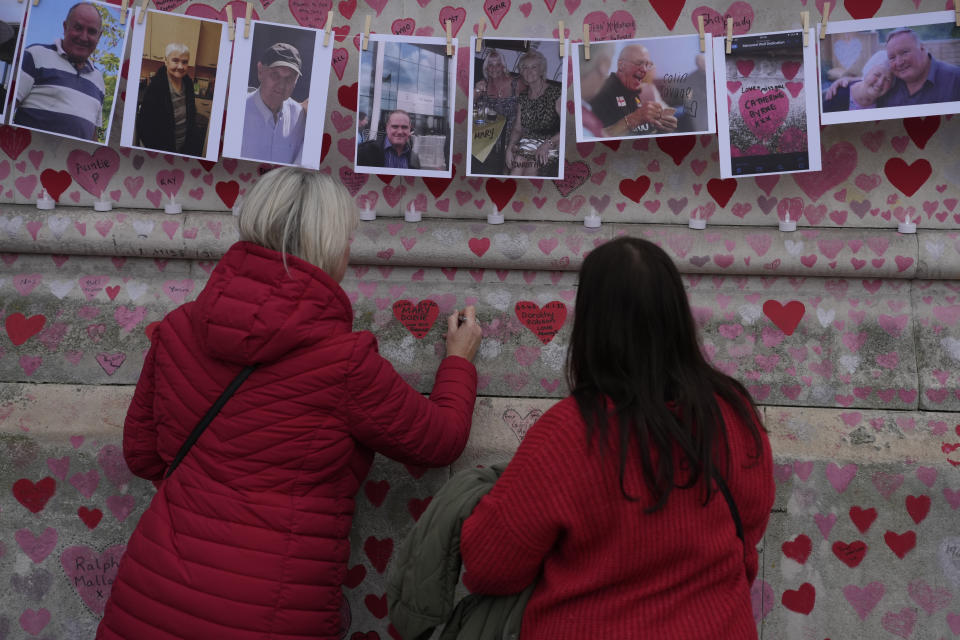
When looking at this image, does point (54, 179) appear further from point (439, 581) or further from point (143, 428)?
point (439, 581)

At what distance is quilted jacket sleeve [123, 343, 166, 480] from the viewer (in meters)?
2.07

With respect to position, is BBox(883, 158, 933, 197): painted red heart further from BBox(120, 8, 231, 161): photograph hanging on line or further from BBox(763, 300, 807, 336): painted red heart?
BBox(120, 8, 231, 161): photograph hanging on line

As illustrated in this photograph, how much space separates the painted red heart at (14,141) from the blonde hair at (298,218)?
55.9 inches

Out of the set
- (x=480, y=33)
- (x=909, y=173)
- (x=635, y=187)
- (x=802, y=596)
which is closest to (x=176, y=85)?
(x=480, y=33)

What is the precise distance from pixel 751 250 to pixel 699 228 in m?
0.18

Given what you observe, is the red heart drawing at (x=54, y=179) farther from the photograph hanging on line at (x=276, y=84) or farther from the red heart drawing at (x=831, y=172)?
the red heart drawing at (x=831, y=172)

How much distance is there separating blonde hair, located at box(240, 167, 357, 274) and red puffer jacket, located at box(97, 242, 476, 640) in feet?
→ 0.19

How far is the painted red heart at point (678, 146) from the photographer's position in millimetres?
2775

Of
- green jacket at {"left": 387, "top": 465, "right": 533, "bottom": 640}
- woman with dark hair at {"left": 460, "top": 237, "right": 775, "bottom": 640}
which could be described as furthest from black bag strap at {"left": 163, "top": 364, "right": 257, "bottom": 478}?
woman with dark hair at {"left": 460, "top": 237, "right": 775, "bottom": 640}

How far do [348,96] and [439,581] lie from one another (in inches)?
66.9

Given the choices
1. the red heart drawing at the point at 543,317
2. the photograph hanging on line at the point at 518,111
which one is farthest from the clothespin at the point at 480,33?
the red heart drawing at the point at 543,317

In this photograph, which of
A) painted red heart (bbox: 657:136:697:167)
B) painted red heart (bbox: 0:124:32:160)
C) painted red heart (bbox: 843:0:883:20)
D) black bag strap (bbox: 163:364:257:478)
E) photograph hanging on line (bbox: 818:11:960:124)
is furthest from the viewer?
painted red heart (bbox: 0:124:32:160)

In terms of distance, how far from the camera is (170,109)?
259 cm

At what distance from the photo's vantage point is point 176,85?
258cm
